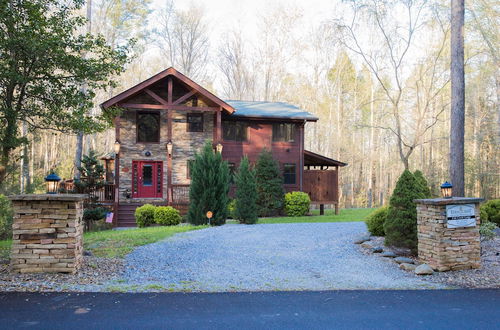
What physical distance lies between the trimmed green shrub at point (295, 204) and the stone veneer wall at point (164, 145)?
4.75m

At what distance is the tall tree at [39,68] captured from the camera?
6660 mm

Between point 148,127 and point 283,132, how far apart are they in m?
6.73

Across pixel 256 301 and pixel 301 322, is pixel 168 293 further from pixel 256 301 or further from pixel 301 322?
pixel 301 322

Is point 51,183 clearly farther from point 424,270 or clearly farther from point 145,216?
point 145,216

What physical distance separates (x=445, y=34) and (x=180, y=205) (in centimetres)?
1354

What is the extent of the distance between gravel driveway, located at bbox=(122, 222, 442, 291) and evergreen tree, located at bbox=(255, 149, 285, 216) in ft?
22.2

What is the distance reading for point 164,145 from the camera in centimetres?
1806

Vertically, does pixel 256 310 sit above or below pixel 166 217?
below

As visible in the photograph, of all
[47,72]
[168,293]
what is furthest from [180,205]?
[168,293]

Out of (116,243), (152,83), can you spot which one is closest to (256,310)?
(116,243)

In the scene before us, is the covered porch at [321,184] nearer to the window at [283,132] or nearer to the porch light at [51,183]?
the window at [283,132]

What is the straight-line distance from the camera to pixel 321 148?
3266cm

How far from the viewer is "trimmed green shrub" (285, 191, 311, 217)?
1772 centimetres

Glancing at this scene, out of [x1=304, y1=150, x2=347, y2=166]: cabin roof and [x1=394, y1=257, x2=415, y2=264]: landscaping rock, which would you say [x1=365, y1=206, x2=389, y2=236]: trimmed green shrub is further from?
[x1=304, y1=150, x2=347, y2=166]: cabin roof
